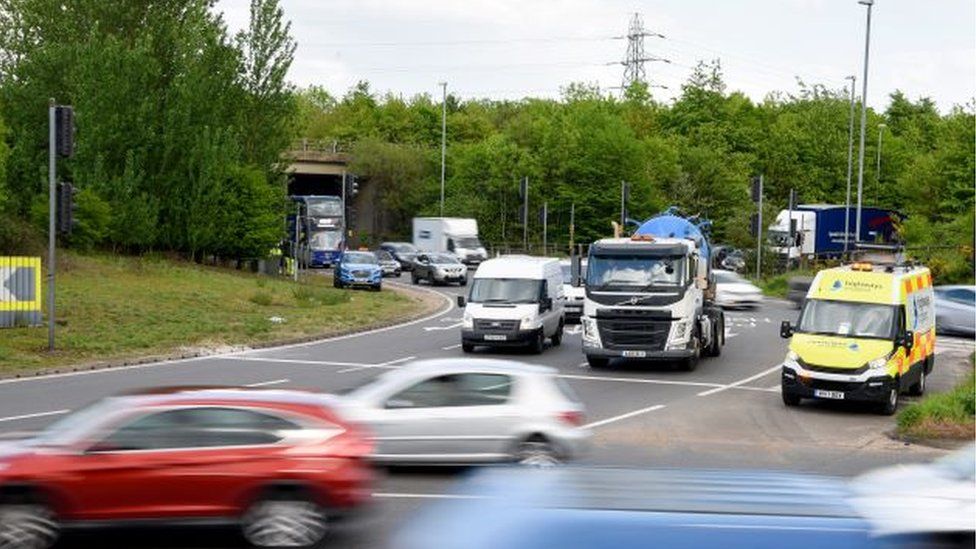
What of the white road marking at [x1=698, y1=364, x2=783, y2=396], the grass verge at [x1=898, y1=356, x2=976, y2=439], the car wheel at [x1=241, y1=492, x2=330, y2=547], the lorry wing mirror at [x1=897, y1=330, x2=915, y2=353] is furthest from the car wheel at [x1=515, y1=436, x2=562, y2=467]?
the white road marking at [x1=698, y1=364, x2=783, y2=396]

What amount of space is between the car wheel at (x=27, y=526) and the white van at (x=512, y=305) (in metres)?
21.0

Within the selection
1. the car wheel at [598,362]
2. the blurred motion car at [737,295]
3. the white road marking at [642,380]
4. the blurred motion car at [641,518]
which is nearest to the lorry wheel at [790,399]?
the white road marking at [642,380]

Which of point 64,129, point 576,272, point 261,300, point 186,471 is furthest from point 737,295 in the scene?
point 186,471

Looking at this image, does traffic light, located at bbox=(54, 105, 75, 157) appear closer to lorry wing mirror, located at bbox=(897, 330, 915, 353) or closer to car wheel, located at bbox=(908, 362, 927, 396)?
lorry wing mirror, located at bbox=(897, 330, 915, 353)

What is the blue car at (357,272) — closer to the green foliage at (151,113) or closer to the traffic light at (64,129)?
the green foliage at (151,113)

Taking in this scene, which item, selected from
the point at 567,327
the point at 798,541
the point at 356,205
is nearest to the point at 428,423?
the point at 798,541

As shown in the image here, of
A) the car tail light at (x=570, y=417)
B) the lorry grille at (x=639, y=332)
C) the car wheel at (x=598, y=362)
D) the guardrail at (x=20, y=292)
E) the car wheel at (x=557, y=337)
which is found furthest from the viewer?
the car wheel at (x=557, y=337)

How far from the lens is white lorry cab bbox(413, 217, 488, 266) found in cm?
7538

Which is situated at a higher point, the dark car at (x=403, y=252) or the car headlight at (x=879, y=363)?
the dark car at (x=403, y=252)

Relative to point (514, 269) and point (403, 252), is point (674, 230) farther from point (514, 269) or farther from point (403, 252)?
point (403, 252)

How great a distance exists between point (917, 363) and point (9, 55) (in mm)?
45888

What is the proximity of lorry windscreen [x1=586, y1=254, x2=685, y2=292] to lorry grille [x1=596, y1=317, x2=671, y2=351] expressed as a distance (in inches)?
28.7

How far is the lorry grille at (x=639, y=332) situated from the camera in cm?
2881

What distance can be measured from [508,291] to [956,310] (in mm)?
16069
